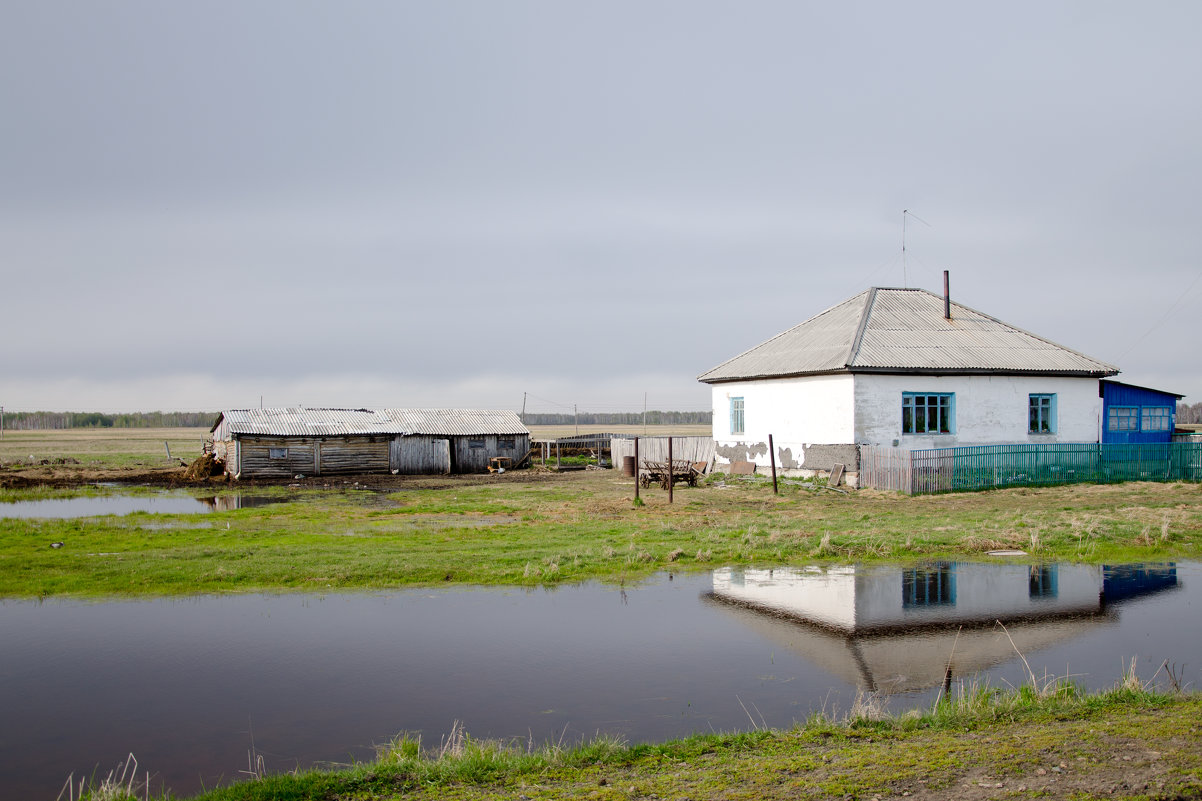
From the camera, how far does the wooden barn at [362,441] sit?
44562 millimetres

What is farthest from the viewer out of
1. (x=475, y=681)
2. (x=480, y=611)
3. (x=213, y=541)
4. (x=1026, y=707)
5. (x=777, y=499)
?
(x=777, y=499)

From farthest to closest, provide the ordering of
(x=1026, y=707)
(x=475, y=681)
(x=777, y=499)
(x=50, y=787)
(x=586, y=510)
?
(x=777, y=499) < (x=586, y=510) < (x=475, y=681) < (x=1026, y=707) < (x=50, y=787)

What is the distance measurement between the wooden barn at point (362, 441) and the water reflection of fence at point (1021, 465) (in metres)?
25.7

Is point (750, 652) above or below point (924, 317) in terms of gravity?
below

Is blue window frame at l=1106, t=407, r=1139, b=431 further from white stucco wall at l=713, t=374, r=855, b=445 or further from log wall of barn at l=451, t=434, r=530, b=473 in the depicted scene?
log wall of barn at l=451, t=434, r=530, b=473

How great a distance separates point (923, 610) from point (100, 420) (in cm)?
18836

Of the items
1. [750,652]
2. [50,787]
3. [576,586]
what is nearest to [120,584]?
[576,586]

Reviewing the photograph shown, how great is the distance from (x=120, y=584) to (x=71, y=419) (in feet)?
575

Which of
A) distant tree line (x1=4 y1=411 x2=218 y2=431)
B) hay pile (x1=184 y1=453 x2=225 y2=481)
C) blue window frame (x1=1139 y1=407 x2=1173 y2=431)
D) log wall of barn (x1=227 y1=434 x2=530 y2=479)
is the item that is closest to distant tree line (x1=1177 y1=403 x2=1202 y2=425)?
blue window frame (x1=1139 y1=407 x2=1173 y2=431)

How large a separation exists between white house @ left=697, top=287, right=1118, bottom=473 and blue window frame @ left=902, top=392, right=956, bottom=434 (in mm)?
36

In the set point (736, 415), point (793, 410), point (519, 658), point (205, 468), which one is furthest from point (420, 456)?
point (519, 658)

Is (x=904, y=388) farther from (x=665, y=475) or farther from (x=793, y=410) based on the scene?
(x=665, y=475)

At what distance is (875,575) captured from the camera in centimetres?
1468

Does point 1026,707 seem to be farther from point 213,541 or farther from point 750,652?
point 213,541
